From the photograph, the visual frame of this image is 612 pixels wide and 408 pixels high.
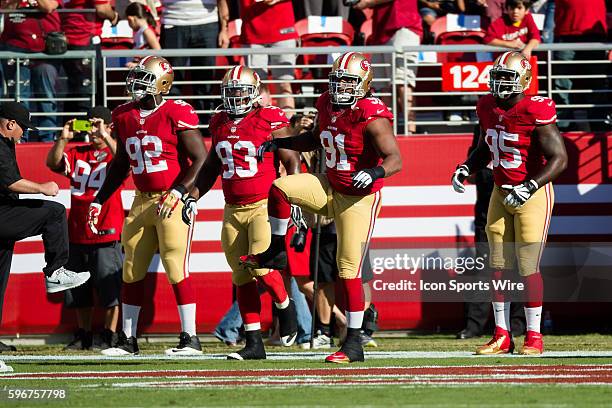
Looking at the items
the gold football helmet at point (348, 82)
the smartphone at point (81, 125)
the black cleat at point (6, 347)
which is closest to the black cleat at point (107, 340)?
the black cleat at point (6, 347)

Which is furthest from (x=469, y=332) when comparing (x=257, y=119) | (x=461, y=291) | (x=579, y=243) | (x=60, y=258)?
(x=60, y=258)

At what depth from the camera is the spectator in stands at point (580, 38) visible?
12258 millimetres

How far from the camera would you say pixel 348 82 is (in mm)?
Result: 8555

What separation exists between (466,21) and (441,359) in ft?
16.5

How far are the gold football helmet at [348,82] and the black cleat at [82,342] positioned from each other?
11.4 ft

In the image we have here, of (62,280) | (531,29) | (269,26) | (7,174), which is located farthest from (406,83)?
(7,174)

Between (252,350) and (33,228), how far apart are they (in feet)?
5.56

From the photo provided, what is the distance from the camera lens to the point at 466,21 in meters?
13.0

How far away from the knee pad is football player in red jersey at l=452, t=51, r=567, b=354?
5.65 ft

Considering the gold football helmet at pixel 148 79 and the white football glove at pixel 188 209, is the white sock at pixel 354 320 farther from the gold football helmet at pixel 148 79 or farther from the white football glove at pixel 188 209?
the gold football helmet at pixel 148 79

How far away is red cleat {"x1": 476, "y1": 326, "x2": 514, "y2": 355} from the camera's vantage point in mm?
9195

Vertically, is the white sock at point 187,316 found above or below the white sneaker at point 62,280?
below

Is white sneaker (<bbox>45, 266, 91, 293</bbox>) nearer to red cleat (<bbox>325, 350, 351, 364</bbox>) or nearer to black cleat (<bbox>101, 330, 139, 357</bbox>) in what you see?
black cleat (<bbox>101, 330, 139, 357</bbox>)

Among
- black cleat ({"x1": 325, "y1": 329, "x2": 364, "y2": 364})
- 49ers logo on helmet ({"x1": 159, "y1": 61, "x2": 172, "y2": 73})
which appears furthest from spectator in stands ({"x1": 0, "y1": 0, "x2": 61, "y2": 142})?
black cleat ({"x1": 325, "y1": 329, "x2": 364, "y2": 364})
